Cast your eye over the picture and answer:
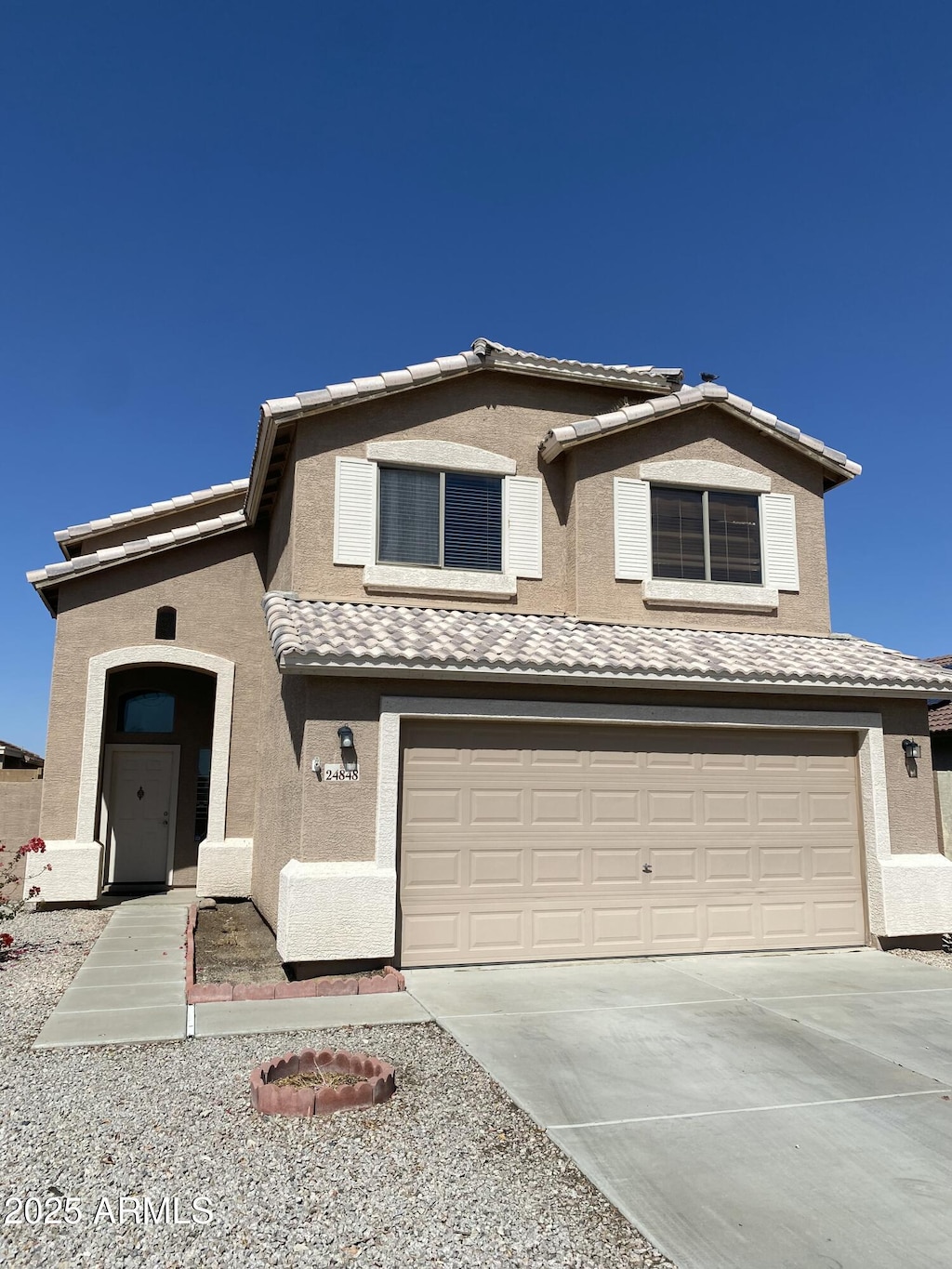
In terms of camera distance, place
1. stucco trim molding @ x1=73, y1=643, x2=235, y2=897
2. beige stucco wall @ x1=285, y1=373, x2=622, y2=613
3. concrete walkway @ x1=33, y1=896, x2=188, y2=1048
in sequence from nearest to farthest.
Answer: concrete walkway @ x1=33, y1=896, x2=188, y2=1048
beige stucco wall @ x1=285, y1=373, x2=622, y2=613
stucco trim molding @ x1=73, y1=643, x2=235, y2=897

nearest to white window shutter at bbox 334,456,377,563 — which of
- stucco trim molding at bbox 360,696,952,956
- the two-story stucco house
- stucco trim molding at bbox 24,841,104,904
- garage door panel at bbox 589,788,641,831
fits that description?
the two-story stucco house

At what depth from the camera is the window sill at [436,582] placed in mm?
11609

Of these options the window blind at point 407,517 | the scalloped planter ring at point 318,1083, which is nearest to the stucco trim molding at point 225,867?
the window blind at point 407,517

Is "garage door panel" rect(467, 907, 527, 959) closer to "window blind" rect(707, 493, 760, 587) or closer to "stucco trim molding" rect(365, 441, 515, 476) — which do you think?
"window blind" rect(707, 493, 760, 587)

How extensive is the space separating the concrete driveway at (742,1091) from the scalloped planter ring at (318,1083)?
89 centimetres

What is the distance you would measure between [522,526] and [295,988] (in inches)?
249

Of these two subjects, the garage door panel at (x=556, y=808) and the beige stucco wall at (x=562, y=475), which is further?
the beige stucco wall at (x=562, y=475)

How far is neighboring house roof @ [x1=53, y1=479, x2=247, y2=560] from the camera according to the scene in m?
16.0

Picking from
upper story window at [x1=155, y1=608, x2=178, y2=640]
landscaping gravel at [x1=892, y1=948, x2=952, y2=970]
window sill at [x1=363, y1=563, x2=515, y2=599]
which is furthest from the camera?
upper story window at [x1=155, y1=608, x2=178, y2=640]

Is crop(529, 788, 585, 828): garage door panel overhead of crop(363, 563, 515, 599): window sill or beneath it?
beneath

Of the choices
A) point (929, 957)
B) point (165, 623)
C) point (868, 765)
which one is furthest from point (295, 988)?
point (165, 623)

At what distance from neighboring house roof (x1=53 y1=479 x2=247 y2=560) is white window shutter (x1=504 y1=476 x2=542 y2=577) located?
659 cm

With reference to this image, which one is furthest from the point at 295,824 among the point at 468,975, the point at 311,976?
the point at 468,975

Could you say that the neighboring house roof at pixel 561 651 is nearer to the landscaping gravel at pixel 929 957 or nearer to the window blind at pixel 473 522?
the window blind at pixel 473 522
